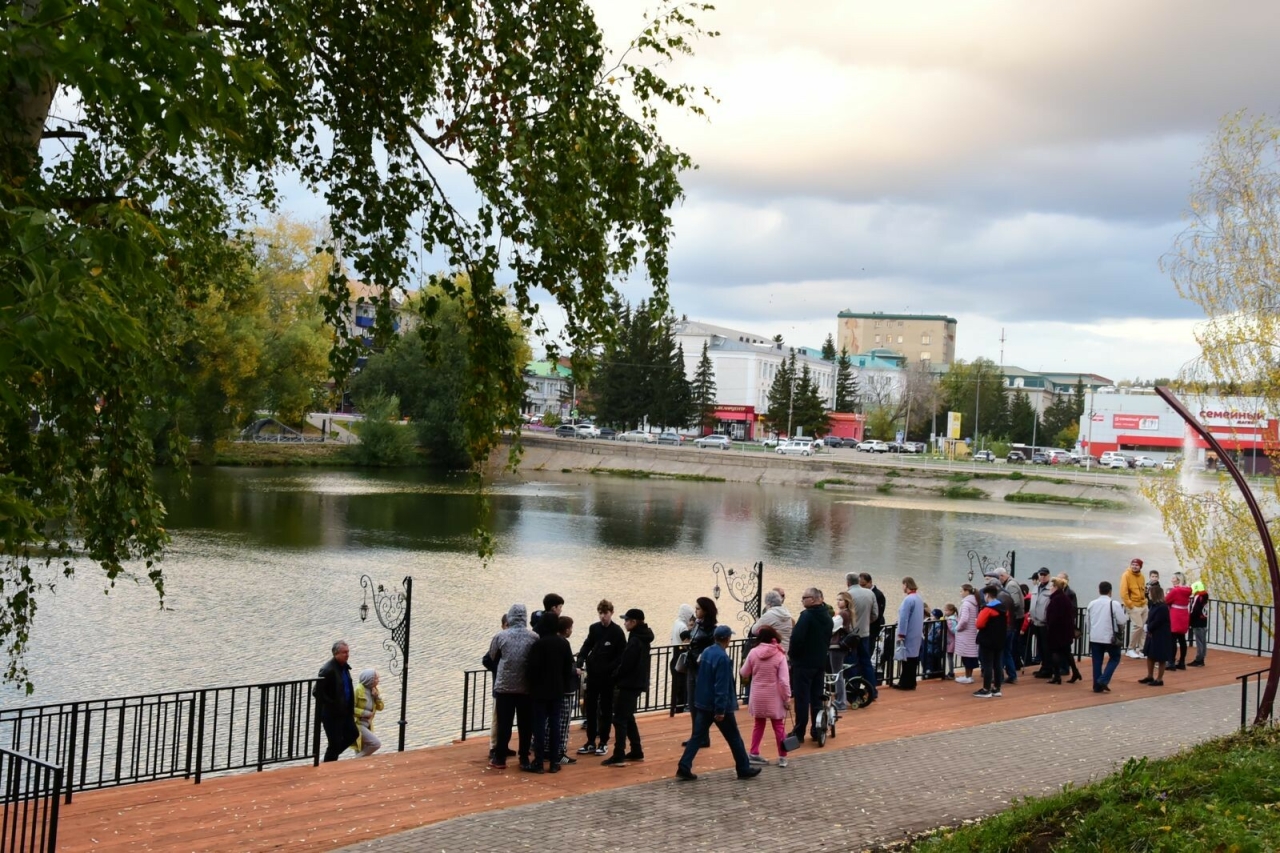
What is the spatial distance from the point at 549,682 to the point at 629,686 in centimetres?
75

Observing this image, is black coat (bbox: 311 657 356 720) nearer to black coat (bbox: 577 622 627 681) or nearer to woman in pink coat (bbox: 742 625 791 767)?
black coat (bbox: 577 622 627 681)

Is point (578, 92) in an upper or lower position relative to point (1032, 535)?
upper

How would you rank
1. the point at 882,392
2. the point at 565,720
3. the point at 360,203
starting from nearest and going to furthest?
the point at 360,203, the point at 565,720, the point at 882,392

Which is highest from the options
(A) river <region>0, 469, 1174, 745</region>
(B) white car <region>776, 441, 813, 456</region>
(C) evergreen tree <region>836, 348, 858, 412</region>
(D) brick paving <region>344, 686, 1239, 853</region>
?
(C) evergreen tree <region>836, 348, 858, 412</region>

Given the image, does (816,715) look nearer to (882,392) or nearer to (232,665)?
(232,665)

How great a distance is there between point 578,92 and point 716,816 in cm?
567

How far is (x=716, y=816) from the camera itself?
9.09 m

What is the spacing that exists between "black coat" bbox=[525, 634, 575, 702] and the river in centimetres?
186

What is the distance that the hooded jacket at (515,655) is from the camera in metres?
10.4

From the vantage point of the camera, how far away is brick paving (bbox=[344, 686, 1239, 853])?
8.43m

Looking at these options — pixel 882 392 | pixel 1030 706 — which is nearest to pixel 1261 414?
pixel 1030 706

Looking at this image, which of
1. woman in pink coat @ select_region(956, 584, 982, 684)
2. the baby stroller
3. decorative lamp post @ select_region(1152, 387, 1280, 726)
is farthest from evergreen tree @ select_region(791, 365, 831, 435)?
decorative lamp post @ select_region(1152, 387, 1280, 726)

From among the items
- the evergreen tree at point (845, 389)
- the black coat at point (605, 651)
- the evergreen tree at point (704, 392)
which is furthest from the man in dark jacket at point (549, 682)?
the evergreen tree at point (845, 389)

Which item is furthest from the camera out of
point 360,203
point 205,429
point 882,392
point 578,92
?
point 882,392
